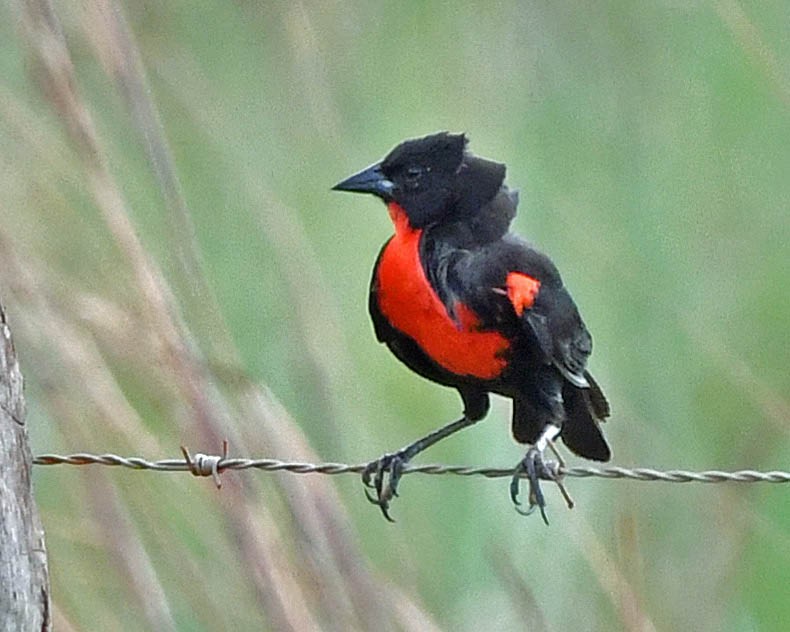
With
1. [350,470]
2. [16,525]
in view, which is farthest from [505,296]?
[16,525]

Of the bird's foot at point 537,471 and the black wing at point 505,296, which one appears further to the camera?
the bird's foot at point 537,471

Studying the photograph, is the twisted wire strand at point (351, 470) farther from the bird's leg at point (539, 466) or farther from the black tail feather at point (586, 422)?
the black tail feather at point (586, 422)

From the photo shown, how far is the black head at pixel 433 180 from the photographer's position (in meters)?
2.13

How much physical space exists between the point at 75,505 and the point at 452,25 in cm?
120

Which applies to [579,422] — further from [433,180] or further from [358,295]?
[358,295]

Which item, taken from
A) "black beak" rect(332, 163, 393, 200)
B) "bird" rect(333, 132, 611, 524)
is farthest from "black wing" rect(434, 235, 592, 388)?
→ "black beak" rect(332, 163, 393, 200)

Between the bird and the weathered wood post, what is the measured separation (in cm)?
55

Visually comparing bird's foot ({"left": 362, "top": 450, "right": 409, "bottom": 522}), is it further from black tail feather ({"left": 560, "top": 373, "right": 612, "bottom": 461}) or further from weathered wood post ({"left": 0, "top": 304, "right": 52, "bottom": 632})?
weathered wood post ({"left": 0, "top": 304, "right": 52, "bottom": 632})

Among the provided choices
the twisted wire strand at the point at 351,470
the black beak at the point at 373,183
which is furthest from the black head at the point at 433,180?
the twisted wire strand at the point at 351,470

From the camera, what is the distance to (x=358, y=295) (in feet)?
10.3

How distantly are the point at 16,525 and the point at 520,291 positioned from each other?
2.39ft

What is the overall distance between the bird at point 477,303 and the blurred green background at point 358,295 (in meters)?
0.22

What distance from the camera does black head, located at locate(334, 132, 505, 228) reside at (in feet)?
6.98

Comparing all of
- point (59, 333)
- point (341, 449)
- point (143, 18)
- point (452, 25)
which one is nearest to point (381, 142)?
point (452, 25)
